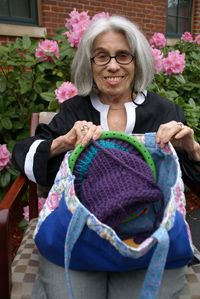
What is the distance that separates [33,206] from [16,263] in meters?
0.54

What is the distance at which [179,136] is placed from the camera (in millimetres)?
1253

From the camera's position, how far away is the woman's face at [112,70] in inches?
58.7

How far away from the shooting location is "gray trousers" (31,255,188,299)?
3.56ft

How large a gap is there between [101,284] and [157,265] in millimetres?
401

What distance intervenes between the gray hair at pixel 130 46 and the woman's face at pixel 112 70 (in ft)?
0.10

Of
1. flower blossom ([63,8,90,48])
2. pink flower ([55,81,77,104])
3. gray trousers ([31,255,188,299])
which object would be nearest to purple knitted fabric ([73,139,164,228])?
gray trousers ([31,255,188,299])

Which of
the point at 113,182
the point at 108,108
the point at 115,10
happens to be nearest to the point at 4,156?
the point at 108,108

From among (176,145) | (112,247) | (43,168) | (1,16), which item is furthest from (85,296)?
(1,16)

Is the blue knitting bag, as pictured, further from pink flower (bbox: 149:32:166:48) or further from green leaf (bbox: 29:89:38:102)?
pink flower (bbox: 149:32:166:48)

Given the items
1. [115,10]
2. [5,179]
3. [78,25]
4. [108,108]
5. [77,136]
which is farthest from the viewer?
[115,10]

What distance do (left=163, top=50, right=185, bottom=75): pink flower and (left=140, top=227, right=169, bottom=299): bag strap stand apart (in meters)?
1.94

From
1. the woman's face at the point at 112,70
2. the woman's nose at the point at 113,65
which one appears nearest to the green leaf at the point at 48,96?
the woman's face at the point at 112,70

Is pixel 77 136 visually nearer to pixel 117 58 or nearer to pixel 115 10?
pixel 117 58

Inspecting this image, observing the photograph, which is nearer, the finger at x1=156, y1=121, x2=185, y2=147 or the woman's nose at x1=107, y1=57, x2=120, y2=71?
the finger at x1=156, y1=121, x2=185, y2=147
